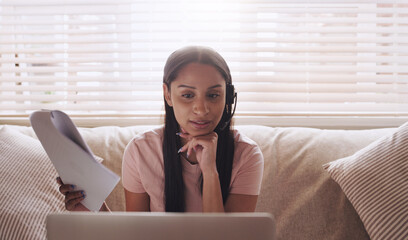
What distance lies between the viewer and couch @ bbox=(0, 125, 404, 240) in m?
1.20

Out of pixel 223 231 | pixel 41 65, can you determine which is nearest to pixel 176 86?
pixel 223 231

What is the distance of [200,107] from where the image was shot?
1.01 m

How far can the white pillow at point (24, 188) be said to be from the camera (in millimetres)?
1145

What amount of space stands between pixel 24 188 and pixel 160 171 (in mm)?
493

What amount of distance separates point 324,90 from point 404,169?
684mm

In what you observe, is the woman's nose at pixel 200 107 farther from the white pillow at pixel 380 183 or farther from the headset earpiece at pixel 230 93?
the white pillow at pixel 380 183

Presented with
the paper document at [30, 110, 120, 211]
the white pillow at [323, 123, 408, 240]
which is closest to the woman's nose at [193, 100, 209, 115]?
the paper document at [30, 110, 120, 211]

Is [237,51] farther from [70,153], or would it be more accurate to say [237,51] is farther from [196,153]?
[70,153]

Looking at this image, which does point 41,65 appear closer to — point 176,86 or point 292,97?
point 176,86

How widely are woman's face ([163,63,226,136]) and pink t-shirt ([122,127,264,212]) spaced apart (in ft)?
0.62

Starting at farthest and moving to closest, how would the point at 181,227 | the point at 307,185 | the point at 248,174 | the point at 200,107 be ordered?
the point at 307,185 → the point at 248,174 → the point at 200,107 → the point at 181,227

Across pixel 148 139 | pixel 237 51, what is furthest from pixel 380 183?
pixel 237 51

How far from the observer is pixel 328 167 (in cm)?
137

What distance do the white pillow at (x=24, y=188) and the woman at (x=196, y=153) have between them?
288mm
